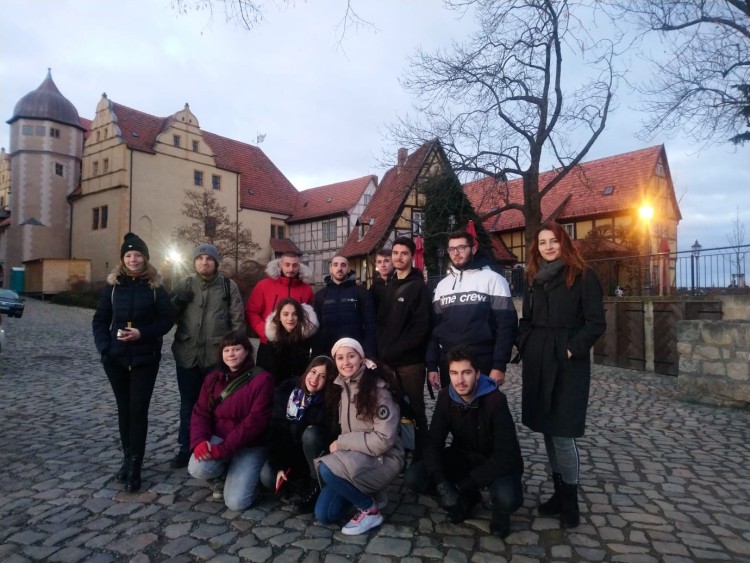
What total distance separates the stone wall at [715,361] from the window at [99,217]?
33838 millimetres

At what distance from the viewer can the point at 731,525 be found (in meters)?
3.77

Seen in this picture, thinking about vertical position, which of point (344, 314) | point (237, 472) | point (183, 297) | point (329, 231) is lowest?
point (237, 472)

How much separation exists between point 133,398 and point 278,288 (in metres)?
1.59

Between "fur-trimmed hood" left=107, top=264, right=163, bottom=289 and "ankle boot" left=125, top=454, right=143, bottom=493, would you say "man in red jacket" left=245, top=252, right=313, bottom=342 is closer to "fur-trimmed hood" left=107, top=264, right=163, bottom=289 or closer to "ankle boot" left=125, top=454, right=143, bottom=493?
"fur-trimmed hood" left=107, top=264, right=163, bottom=289

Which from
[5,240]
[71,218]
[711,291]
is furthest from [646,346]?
[5,240]

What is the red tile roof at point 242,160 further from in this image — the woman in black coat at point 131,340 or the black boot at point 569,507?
the black boot at point 569,507

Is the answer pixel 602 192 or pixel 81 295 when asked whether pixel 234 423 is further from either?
pixel 602 192

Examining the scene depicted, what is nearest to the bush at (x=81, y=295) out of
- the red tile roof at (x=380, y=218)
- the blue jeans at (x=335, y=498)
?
the red tile roof at (x=380, y=218)

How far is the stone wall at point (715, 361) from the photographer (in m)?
7.88

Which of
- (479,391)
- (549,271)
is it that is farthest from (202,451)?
(549,271)

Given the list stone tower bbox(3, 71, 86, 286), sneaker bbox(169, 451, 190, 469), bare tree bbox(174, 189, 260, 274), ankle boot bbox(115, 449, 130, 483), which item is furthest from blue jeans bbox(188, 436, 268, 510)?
stone tower bbox(3, 71, 86, 286)

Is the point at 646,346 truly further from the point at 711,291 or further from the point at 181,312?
the point at 181,312

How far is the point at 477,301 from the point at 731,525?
7.38ft

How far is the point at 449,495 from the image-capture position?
12.1 ft
